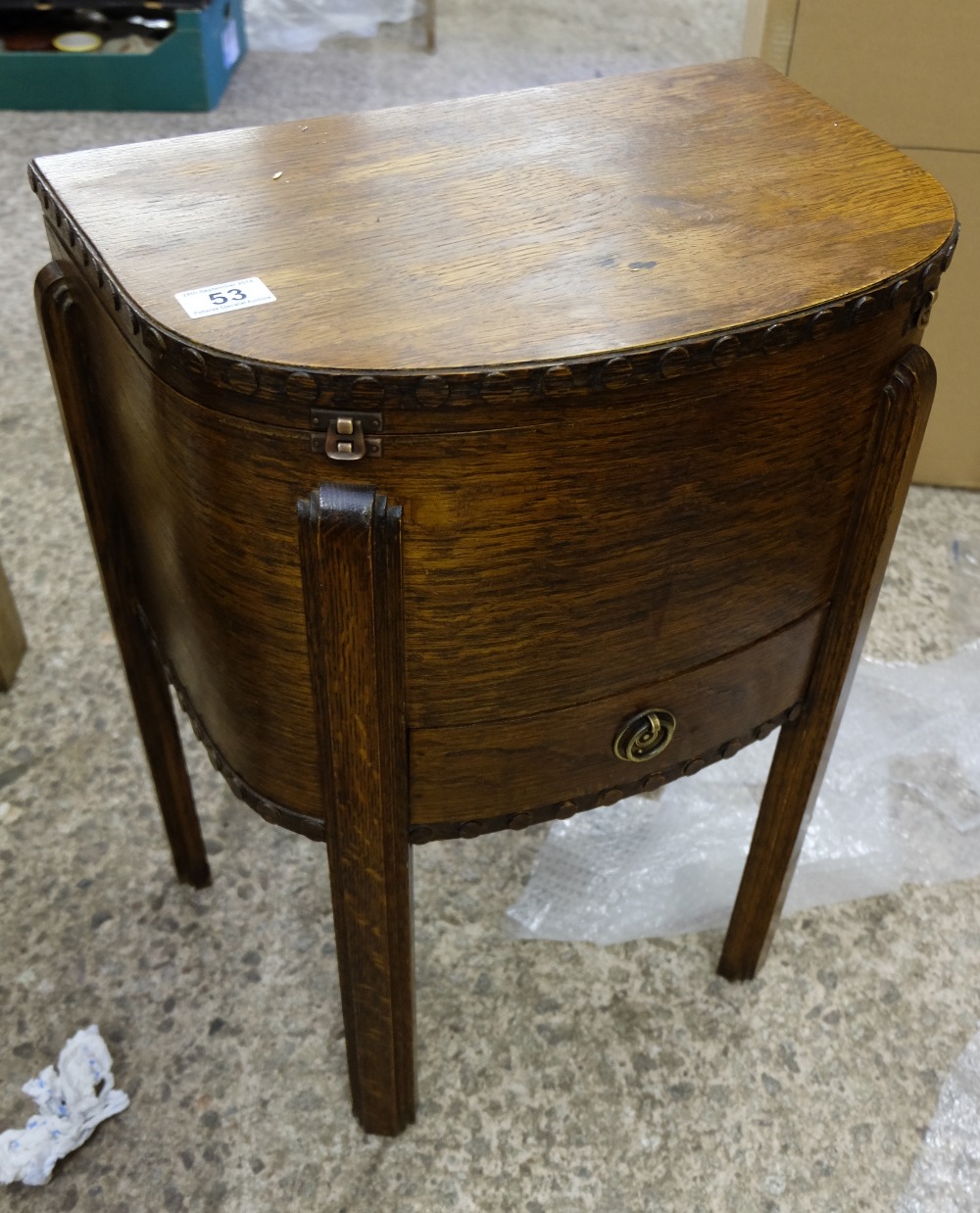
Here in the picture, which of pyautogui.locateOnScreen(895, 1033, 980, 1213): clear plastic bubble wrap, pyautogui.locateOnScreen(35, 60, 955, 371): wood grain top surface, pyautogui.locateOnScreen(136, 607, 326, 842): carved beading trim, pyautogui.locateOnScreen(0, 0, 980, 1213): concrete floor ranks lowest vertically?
pyautogui.locateOnScreen(0, 0, 980, 1213): concrete floor

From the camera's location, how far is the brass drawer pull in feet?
2.48

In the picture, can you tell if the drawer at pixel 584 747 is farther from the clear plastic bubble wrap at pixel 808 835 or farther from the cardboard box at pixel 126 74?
the cardboard box at pixel 126 74

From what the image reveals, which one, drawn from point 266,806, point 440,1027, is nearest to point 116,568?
point 266,806

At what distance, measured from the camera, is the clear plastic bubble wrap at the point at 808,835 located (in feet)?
3.86

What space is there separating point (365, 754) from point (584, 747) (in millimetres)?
148

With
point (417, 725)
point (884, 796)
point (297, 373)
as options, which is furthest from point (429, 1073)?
point (297, 373)

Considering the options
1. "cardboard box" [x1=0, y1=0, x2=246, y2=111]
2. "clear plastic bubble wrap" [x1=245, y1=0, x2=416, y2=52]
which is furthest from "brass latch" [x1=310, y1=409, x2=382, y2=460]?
"clear plastic bubble wrap" [x1=245, y1=0, x2=416, y2=52]

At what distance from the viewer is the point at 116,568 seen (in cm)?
91

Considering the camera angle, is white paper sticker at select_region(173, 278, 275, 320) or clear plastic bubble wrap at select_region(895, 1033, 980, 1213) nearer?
white paper sticker at select_region(173, 278, 275, 320)

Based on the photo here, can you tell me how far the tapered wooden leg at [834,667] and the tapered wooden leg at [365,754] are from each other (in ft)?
1.05

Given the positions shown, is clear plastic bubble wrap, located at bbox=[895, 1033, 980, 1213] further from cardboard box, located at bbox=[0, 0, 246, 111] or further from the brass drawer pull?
cardboard box, located at bbox=[0, 0, 246, 111]

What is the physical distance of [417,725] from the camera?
70 cm

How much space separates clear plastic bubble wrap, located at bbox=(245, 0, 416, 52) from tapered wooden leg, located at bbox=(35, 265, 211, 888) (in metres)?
2.42

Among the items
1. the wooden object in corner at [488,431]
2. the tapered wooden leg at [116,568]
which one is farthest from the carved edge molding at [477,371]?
the tapered wooden leg at [116,568]
